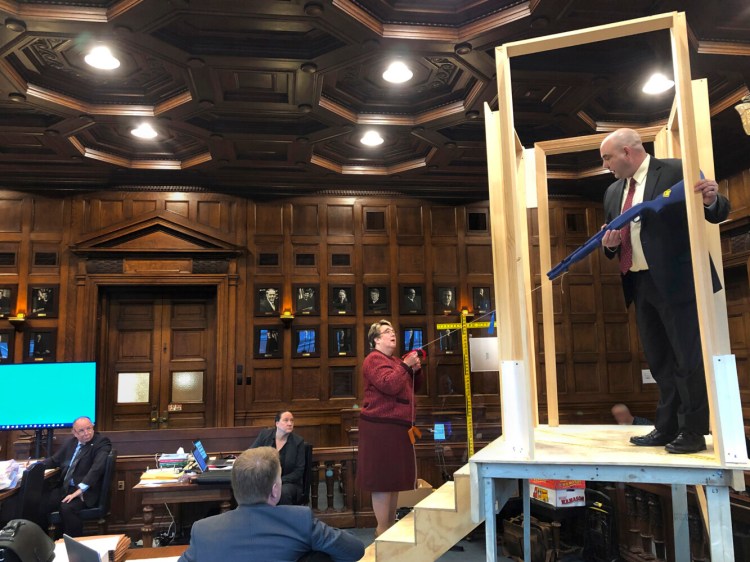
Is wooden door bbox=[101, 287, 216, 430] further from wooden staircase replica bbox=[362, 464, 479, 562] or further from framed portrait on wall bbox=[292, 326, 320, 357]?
wooden staircase replica bbox=[362, 464, 479, 562]

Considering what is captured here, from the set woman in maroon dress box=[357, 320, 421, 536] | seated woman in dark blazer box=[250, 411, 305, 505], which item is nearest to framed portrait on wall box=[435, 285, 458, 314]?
seated woman in dark blazer box=[250, 411, 305, 505]

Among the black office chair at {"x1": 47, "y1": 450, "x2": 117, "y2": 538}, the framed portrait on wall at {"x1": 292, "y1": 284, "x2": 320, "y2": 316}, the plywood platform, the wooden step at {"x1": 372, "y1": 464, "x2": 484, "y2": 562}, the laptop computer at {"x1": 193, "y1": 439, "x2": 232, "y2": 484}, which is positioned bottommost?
the black office chair at {"x1": 47, "y1": 450, "x2": 117, "y2": 538}

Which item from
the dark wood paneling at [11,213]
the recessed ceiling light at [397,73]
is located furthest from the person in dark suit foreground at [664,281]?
the dark wood paneling at [11,213]

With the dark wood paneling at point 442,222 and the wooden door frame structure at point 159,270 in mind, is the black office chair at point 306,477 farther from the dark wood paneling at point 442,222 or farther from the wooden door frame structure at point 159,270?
the dark wood paneling at point 442,222

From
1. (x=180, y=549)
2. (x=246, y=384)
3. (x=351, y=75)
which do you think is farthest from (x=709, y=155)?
(x=246, y=384)

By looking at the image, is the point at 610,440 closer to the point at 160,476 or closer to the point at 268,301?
the point at 160,476

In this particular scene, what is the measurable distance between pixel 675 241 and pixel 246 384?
6357mm

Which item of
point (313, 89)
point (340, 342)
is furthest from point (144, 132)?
point (340, 342)

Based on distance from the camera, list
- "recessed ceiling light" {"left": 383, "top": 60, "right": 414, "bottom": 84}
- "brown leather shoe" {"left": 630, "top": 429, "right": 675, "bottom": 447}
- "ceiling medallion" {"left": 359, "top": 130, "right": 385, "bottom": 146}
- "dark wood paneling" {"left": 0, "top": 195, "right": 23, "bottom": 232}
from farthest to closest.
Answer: "dark wood paneling" {"left": 0, "top": 195, "right": 23, "bottom": 232} < "ceiling medallion" {"left": 359, "top": 130, "right": 385, "bottom": 146} < "recessed ceiling light" {"left": 383, "top": 60, "right": 414, "bottom": 84} < "brown leather shoe" {"left": 630, "top": 429, "right": 675, "bottom": 447}

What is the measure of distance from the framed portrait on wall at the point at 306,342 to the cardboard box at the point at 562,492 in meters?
3.94

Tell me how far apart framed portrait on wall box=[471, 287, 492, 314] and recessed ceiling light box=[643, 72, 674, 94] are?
11.5ft

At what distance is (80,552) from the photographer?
233 cm

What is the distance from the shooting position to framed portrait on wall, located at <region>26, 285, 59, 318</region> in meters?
7.41

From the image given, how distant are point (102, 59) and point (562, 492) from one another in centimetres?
541
